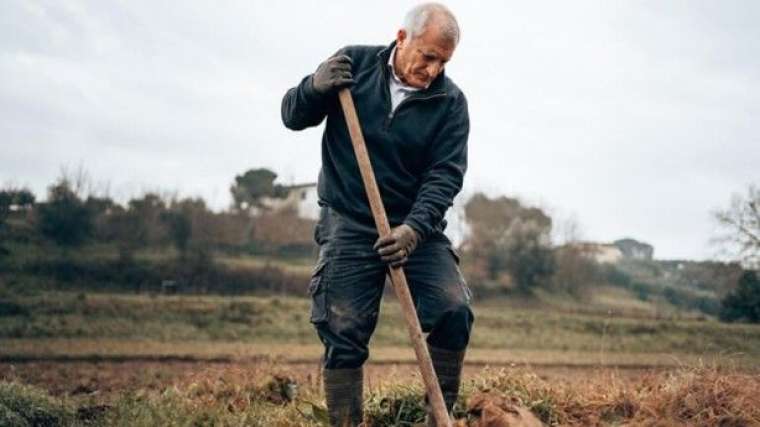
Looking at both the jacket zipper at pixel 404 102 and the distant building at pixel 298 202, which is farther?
the distant building at pixel 298 202

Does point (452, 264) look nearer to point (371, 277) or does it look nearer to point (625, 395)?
point (371, 277)

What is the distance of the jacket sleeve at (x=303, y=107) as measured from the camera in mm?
3580

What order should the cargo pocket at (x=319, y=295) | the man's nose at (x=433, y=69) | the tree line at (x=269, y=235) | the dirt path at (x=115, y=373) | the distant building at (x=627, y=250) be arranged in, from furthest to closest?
the distant building at (x=627, y=250), the tree line at (x=269, y=235), the dirt path at (x=115, y=373), the cargo pocket at (x=319, y=295), the man's nose at (x=433, y=69)

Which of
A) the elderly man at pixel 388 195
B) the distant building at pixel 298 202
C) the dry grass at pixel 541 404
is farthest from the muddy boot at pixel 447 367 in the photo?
the distant building at pixel 298 202

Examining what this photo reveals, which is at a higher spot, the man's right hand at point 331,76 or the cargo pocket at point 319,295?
the man's right hand at point 331,76

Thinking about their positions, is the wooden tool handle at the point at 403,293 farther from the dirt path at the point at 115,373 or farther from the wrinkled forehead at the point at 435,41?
the dirt path at the point at 115,373

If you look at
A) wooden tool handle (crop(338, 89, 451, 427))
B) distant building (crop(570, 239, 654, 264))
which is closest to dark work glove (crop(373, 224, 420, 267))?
wooden tool handle (crop(338, 89, 451, 427))

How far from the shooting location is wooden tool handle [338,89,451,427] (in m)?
3.31

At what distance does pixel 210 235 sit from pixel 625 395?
3580 centimetres

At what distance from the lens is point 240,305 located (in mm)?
29203

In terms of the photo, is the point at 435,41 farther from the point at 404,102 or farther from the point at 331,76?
the point at 331,76

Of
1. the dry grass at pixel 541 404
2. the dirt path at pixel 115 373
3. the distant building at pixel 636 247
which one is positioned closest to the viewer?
the dry grass at pixel 541 404

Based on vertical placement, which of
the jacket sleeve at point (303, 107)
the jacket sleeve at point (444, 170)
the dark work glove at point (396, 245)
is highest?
the jacket sleeve at point (303, 107)

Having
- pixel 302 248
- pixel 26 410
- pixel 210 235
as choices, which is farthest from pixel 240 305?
pixel 26 410
